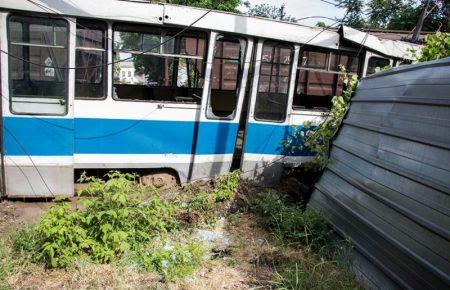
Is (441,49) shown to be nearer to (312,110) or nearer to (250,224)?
(312,110)

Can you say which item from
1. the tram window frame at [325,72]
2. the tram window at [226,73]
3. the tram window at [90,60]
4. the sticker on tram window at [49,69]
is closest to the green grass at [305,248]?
the tram window at [226,73]

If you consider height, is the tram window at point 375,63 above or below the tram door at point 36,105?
above

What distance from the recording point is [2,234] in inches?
191

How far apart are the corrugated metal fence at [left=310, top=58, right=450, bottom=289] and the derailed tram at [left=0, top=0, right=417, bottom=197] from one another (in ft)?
6.13

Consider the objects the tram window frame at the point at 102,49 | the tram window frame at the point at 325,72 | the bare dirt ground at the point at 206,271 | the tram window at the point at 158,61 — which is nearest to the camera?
the bare dirt ground at the point at 206,271

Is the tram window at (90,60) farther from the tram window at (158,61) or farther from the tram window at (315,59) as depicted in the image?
the tram window at (315,59)

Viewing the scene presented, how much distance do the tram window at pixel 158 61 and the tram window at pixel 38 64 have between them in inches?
30.3

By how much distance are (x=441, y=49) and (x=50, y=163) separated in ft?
20.4

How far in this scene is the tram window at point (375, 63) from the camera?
24.0 ft

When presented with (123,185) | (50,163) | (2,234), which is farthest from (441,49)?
(2,234)

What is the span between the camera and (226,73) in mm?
8203

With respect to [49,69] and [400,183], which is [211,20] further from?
[400,183]

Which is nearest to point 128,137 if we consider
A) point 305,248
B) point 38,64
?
point 38,64

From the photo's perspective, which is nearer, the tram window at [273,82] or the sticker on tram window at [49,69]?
the sticker on tram window at [49,69]
